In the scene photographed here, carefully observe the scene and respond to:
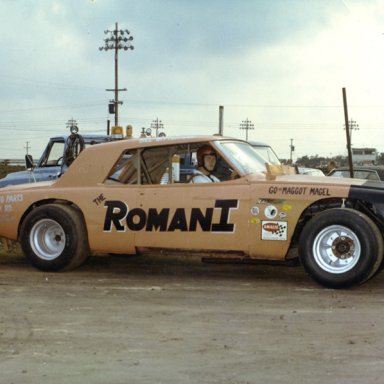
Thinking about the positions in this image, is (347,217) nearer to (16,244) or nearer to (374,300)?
(374,300)

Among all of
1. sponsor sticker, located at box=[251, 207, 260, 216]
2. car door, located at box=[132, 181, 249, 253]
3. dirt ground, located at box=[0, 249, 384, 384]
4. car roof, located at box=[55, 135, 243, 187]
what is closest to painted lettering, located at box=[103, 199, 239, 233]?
car door, located at box=[132, 181, 249, 253]

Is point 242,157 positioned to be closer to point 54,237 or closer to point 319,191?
point 319,191

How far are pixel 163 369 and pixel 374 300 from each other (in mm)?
2807

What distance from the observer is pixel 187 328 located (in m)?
5.09

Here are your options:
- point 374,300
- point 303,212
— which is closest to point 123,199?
point 303,212

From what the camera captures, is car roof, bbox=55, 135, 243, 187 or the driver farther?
car roof, bbox=55, 135, 243, 187

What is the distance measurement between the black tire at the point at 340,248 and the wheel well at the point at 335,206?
0.64 feet

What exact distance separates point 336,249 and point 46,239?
3480 mm

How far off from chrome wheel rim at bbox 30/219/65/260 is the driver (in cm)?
181

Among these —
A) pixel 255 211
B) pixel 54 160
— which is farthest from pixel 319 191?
pixel 54 160

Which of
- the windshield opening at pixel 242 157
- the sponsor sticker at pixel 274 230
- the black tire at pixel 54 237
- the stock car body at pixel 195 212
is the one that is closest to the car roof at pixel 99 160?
the stock car body at pixel 195 212

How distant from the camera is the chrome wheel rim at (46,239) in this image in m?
7.76

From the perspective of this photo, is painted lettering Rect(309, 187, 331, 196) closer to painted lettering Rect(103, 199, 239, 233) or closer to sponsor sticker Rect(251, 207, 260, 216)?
sponsor sticker Rect(251, 207, 260, 216)

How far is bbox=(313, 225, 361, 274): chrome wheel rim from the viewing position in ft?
21.4
